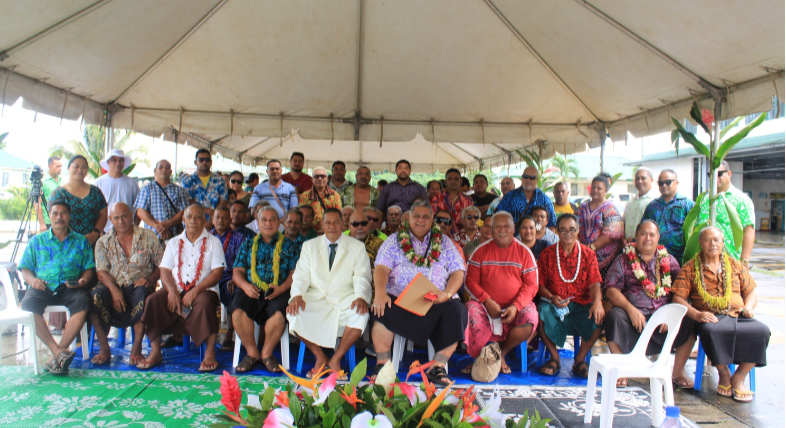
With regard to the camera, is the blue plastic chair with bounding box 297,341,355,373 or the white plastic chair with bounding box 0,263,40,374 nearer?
the white plastic chair with bounding box 0,263,40,374

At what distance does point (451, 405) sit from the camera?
1.34 meters

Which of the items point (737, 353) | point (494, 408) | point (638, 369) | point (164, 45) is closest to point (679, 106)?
point (737, 353)

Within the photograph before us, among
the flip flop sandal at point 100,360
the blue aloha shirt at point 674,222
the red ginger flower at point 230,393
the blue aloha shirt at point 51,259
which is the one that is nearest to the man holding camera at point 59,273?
the blue aloha shirt at point 51,259

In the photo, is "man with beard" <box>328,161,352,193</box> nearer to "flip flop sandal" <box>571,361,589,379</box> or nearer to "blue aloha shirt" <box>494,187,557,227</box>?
"blue aloha shirt" <box>494,187,557,227</box>

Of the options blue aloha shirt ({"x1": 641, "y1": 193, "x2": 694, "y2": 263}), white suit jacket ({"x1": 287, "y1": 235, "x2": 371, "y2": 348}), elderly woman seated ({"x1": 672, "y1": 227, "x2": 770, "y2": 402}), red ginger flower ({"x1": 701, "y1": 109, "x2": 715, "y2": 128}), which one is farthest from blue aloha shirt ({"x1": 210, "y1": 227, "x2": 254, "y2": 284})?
red ginger flower ({"x1": 701, "y1": 109, "x2": 715, "y2": 128})

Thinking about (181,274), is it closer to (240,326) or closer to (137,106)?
(240,326)

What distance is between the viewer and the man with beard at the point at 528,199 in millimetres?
5098

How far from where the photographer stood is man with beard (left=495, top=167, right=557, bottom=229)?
5.10 metres

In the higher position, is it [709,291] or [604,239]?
[604,239]

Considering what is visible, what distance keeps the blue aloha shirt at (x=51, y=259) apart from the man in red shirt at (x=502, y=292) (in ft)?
11.0

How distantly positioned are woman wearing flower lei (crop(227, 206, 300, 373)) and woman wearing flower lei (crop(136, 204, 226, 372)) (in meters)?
0.19

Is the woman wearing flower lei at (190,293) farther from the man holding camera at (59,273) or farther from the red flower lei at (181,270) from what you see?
the man holding camera at (59,273)

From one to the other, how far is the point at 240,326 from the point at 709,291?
3.76 meters

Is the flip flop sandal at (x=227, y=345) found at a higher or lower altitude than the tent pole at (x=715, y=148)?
lower
